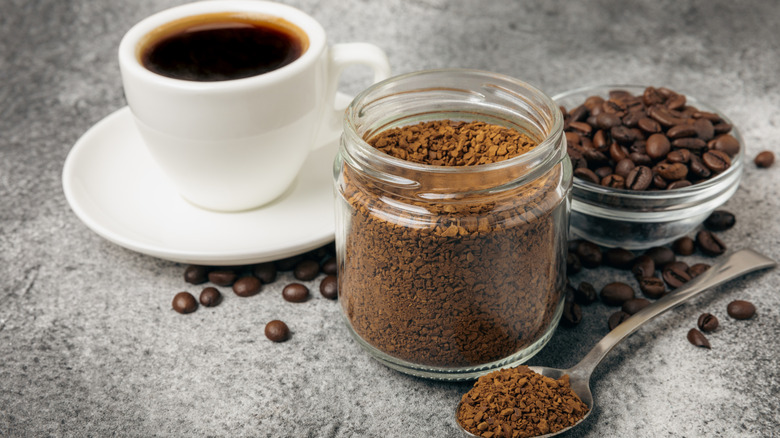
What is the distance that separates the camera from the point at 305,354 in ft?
4.76

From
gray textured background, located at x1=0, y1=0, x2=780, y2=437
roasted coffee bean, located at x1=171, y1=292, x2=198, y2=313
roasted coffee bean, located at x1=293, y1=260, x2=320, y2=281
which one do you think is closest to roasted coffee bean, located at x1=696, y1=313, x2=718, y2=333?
gray textured background, located at x1=0, y1=0, x2=780, y2=437

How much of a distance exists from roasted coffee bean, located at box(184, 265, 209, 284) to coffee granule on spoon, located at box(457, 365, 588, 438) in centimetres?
66

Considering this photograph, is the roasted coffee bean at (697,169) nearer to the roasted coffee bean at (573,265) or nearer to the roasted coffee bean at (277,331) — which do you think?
the roasted coffee bean at (573,265)

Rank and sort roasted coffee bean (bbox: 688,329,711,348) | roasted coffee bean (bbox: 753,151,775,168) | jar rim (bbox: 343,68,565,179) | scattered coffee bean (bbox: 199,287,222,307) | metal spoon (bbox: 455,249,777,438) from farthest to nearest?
roasted coffee bean (bbox: 753,151,775,168) → scattered coffee bean (bbox: 199,287,222,307) → roasted coffee bean (bbox: 688,329,711,348) → metal spoon (bbox: 455,249,777,438) → jar rim (bbox: 343,68,565,179)

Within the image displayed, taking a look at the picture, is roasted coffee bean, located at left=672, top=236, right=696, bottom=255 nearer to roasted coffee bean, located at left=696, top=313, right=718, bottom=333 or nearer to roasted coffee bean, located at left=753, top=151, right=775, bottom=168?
roasted coffee bean, located at left=696, top=313, right=718, bottom=333

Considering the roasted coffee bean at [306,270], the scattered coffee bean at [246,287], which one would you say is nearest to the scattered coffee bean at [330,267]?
the roasted coffee bean at [306,270]

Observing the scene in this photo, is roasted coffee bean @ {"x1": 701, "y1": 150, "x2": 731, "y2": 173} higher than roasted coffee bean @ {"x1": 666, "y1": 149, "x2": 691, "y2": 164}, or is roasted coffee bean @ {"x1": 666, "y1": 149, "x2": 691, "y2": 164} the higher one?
roasted coffee bean @ {"x1": 666, "y1": 149, "x2": 691, "y2": 164}

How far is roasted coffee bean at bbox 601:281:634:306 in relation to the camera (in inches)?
59.5

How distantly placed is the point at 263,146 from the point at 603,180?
27.9 inches

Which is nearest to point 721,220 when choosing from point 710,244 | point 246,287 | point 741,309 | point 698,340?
point 710,244

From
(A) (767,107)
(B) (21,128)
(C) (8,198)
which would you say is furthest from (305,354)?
(A) (767,107)

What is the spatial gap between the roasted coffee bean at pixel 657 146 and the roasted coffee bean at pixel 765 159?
0.53m

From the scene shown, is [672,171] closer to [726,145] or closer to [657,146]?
[657,146]

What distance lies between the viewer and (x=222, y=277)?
159 cm
